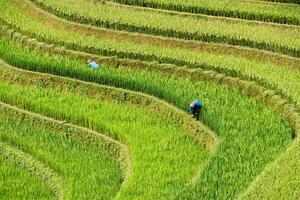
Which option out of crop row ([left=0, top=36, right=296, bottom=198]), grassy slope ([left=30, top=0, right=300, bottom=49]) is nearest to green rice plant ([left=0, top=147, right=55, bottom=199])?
crop row ([left=0, top=36, right=296, bottom=198])

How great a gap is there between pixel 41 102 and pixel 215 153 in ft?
15.9

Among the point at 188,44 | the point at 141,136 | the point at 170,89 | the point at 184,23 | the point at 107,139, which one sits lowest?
the point at 107,139

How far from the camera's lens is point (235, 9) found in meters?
22.8

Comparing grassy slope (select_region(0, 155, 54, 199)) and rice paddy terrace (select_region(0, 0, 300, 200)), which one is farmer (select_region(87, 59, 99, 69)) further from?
grassy slope (select_region(0, 155, 54, 199))

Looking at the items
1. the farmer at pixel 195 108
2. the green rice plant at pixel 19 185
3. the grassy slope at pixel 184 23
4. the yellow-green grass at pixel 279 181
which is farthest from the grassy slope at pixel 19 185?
the grassy slope at pixel 184 23

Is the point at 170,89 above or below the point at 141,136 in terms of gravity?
above

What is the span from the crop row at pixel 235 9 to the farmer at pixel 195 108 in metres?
5.60

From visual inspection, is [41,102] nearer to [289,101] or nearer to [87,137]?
[87,137]

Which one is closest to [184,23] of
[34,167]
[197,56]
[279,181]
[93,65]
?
[197,56]

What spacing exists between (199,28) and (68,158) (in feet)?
20.9

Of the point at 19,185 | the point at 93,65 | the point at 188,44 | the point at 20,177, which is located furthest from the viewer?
the point at 188,44

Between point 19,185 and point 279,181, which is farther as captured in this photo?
point 19,185

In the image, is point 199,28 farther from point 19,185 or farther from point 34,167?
point 19,185

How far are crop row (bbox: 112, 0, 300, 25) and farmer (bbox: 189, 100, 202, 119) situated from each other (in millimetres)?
5603
